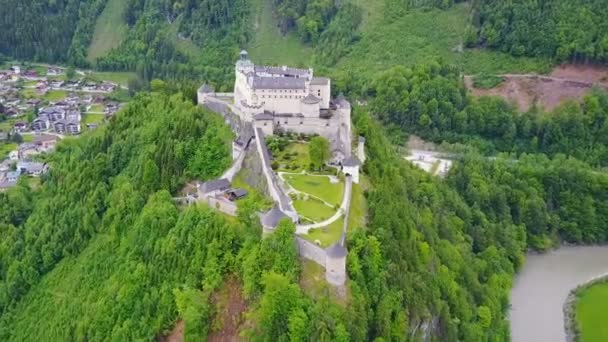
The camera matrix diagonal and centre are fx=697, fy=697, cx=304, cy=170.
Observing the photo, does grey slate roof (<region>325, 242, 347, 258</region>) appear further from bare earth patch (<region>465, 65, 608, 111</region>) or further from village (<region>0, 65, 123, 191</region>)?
bare earth patch (<region>465, 65, 608, 111</region>)

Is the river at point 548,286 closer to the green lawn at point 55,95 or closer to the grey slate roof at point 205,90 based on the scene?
the grey slate roof at point 205,90

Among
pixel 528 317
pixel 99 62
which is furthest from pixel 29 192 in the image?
pixel 99 62

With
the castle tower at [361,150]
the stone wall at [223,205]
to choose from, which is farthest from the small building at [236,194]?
the castle tower at [361,150]

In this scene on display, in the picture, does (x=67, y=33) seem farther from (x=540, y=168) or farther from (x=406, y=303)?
(x=406, y=303)

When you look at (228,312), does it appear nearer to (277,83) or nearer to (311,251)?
(311,251)

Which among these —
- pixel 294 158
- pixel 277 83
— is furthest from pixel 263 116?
pixel 294 158
